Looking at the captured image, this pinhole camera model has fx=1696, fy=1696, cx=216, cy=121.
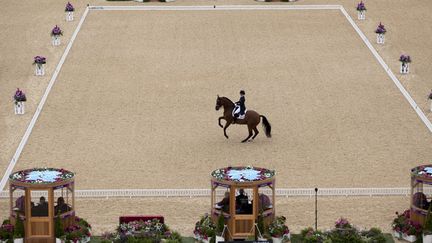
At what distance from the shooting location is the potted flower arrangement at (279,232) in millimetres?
53906

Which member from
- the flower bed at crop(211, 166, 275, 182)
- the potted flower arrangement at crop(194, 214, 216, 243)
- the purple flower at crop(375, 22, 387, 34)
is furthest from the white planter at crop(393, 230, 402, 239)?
the purple flower at crop(375, 22, 387, 34)

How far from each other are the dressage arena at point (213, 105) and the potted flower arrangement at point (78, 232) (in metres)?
1.05

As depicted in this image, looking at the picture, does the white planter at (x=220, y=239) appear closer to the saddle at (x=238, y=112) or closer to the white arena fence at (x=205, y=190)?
the white arena fence at (x=205, y=190)

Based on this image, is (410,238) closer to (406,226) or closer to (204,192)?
(406,226)

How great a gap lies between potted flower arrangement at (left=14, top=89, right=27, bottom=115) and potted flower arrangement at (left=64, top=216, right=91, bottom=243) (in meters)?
19.6

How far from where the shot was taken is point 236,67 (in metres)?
82.9

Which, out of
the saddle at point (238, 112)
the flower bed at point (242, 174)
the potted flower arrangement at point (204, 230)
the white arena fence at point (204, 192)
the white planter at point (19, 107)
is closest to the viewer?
the potted flower arrangement at point (204, 230)

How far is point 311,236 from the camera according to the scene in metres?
52.9

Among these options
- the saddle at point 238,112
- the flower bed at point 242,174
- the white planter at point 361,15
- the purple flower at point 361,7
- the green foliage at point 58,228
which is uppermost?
the purple flower at point 361,7

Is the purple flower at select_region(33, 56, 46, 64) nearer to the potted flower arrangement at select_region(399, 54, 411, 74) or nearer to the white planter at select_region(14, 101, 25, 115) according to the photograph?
the white planter at select_region(14, 101, 25, 115)

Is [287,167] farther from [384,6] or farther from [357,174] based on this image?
[384,6]

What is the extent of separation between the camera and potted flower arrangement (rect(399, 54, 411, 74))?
267ft

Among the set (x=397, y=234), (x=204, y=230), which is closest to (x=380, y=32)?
(x=397, y=234)

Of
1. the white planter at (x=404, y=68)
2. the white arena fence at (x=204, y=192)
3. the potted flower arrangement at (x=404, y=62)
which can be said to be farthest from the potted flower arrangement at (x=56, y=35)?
the white arena fence at (x=204, y=192)
